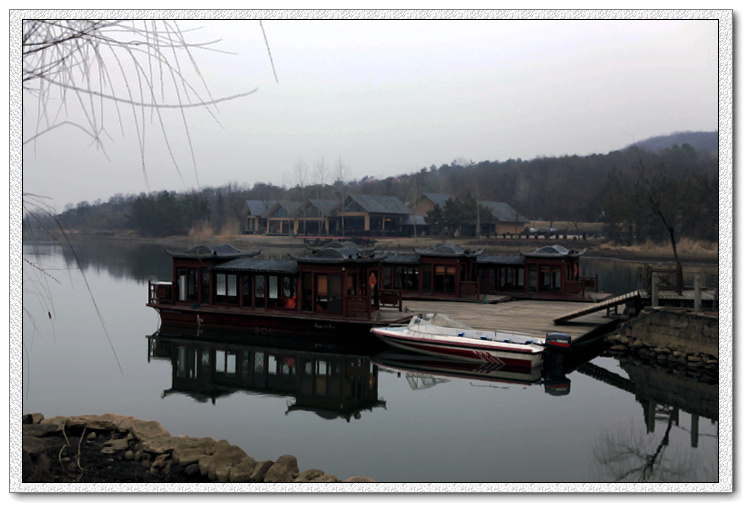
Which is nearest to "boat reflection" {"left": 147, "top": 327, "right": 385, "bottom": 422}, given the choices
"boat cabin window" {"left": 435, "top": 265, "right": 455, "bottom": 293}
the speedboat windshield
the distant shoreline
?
the speedboat windshield

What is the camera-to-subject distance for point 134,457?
9.10 metres

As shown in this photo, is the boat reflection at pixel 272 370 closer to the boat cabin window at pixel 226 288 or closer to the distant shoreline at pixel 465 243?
the boat cabin window at pixel 226 288

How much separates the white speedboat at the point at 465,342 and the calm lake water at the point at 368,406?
0.60 m

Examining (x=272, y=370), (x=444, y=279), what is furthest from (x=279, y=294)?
(x=444, y=279)

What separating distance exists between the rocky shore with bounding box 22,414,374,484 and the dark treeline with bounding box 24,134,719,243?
30.5 m

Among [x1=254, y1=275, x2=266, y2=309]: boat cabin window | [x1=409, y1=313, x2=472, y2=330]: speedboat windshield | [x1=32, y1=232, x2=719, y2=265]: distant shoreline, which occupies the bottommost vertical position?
[x1=409, y1=313, x2=472, y2=330]: speedboat windshield

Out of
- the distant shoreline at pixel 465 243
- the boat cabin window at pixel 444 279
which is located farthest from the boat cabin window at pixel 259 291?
the distant shoreline at pixel 465 243

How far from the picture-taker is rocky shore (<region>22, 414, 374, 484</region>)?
7.81 m

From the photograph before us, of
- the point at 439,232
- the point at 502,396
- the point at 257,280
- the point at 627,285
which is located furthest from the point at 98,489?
the point at 439,232

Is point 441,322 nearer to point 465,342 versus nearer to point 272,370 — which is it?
point 465,342

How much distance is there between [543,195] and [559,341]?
83.0 metres

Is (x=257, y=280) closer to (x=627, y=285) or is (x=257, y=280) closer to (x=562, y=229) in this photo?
(x=627, y=285)

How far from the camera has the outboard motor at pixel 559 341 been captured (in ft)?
61.0

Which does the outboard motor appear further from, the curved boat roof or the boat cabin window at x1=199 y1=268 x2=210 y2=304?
the boat cabin window at x1=199 y1=268 x2=210 y2=304
